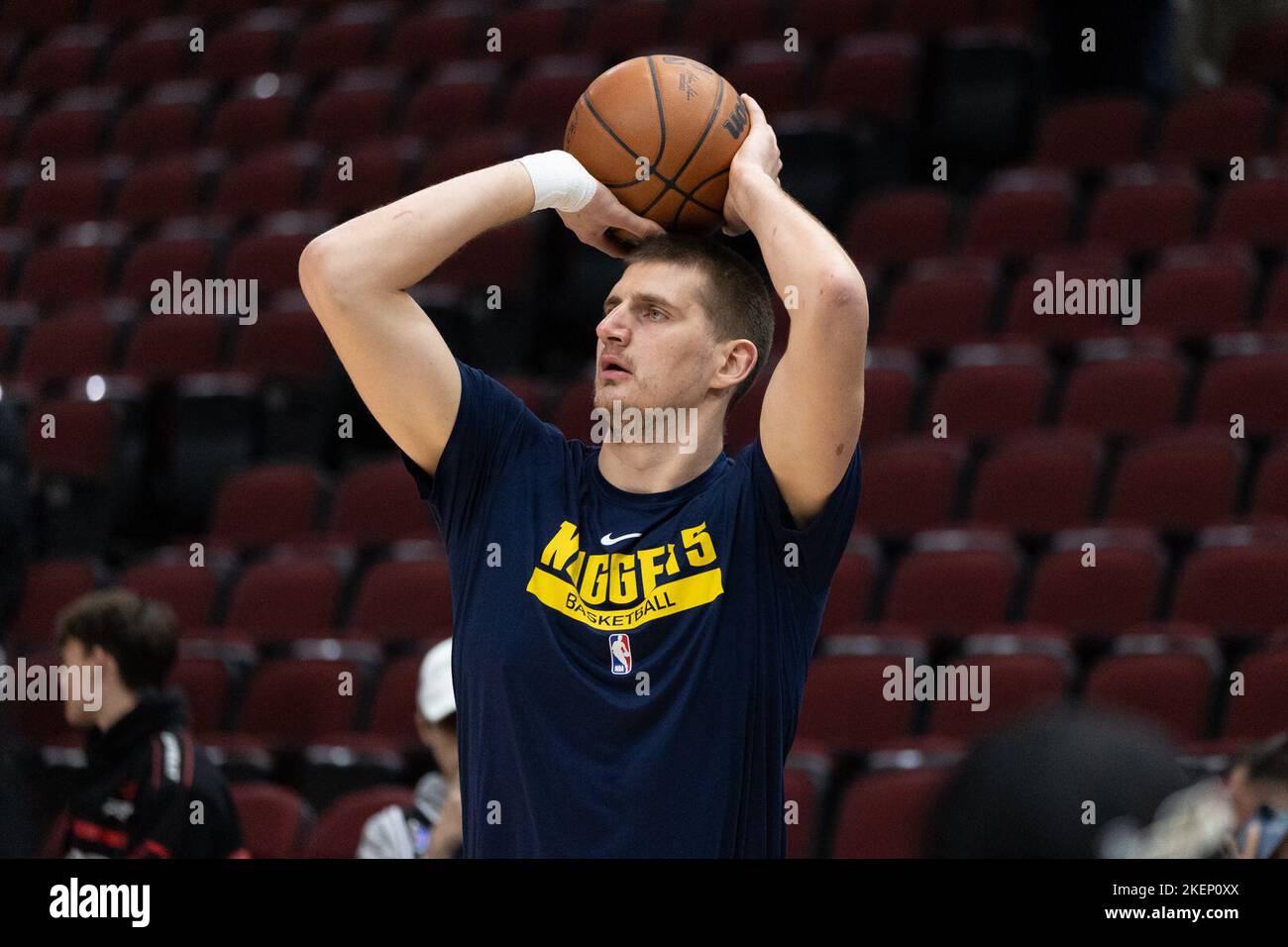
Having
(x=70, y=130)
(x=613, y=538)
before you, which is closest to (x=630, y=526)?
(x=613, y=538)

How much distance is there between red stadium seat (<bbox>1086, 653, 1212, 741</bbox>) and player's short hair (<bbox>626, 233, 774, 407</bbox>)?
257 centimetres

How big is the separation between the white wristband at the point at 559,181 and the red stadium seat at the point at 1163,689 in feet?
9.15

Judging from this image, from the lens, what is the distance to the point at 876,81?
8133 millimetres

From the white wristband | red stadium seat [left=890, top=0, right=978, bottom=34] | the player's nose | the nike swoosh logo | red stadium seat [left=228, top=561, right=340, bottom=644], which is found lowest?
red stadium seat [left=228, top=561, right=340, bottom=644]

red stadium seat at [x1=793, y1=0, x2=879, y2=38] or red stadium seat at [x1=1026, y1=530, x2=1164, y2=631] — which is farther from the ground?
red stadium seat at [x1=793, y1=0, x2=879, y2=38]

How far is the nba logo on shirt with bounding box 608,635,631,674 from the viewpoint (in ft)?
Result: 7.23

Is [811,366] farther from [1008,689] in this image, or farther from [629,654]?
[1008,689]

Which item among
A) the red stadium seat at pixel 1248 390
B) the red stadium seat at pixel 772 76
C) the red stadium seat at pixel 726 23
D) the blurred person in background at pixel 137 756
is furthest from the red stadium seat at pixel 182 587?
the red stadium seat at pixel 726 23

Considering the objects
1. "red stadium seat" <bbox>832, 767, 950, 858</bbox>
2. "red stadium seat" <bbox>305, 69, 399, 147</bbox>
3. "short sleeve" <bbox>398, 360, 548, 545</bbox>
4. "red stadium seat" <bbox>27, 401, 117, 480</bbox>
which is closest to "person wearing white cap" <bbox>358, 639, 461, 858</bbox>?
"red stadium seat" <bbox>832, 767, 950, 858</bbox>

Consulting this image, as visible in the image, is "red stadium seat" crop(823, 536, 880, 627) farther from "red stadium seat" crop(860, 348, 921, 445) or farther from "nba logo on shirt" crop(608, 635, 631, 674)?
"nba logo on shirt" crop(608, 635, 631, 674)

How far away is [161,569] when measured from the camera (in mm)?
6570

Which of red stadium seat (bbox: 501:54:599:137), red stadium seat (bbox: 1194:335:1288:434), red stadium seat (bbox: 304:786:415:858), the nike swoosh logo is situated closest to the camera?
the nike swoosh logo

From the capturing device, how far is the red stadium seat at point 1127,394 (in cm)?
597

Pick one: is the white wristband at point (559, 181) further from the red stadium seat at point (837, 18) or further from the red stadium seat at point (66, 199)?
the red stadium seat at point (66, 199)
